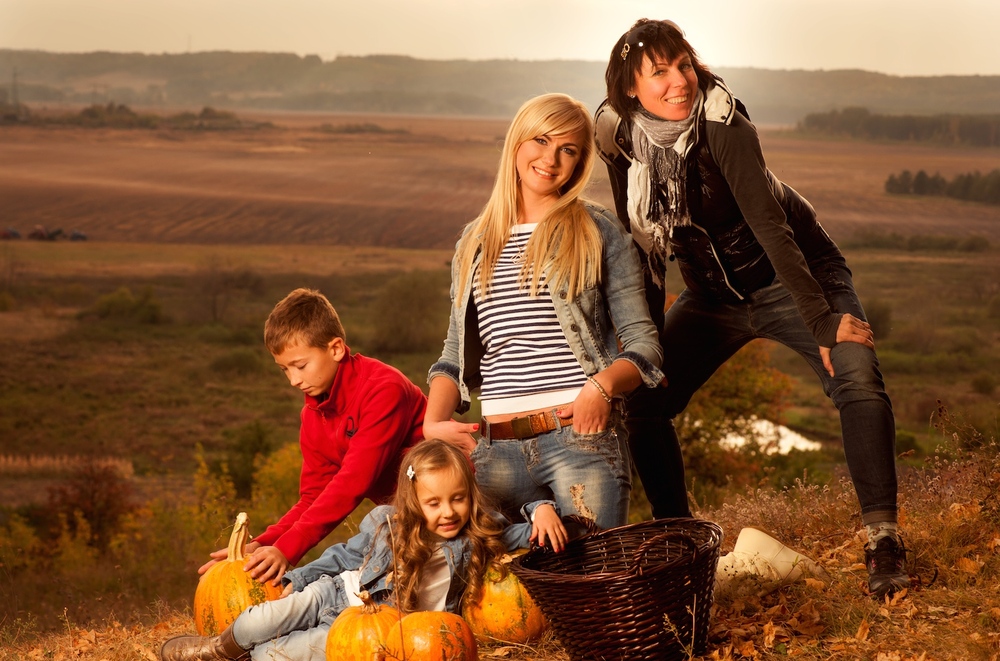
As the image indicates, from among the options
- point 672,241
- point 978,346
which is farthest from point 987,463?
point 978,346

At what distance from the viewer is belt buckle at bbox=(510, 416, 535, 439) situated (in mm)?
3447

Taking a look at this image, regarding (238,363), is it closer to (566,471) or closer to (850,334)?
(566,471)

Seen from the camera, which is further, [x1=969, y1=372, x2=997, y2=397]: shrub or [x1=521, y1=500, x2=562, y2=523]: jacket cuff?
[x1=969, y1=372, x2=997, y2=397]: shrub

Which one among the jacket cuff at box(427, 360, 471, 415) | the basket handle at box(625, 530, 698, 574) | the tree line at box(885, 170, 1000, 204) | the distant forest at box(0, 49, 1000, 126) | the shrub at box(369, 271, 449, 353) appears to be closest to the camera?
the basket handle at box(625, 530, 698, 574)

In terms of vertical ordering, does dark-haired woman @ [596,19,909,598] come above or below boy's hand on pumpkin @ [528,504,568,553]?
above

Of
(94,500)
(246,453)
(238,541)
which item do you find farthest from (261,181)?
(238,541)

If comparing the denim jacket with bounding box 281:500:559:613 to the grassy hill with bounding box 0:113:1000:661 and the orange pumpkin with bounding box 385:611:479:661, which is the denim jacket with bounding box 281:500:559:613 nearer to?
the orange pumpkin with bounding box 385:611:479:661

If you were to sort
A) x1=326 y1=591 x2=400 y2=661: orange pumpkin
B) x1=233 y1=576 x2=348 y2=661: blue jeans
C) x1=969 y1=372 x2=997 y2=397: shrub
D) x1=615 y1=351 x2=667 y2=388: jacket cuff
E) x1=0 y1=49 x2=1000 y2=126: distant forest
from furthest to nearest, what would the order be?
x1=0 y1=49 x2=1000 y2=126: distant forest → x1=969 y1=372 x2=997 y2=397: shrub → x1=233 y1=576 x2=348 y2=661: blue jeans → x1=615 y1=351 x2=667 y2=388: jacket cuff → x1=326 y1=591 x2=400 y2=661: orange pumpkin

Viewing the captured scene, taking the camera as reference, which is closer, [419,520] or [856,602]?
[419,520]

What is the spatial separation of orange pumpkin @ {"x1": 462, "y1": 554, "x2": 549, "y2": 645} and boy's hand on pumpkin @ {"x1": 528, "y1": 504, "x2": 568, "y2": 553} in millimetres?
369

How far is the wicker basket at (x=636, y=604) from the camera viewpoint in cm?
306

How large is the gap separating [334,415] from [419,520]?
69 cm

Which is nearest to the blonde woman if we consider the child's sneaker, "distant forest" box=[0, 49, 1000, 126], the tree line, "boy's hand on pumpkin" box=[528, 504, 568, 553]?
"boy's hand on pumpkin" box=[528, 504, 568, 553]

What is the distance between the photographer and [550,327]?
11.5 feet
